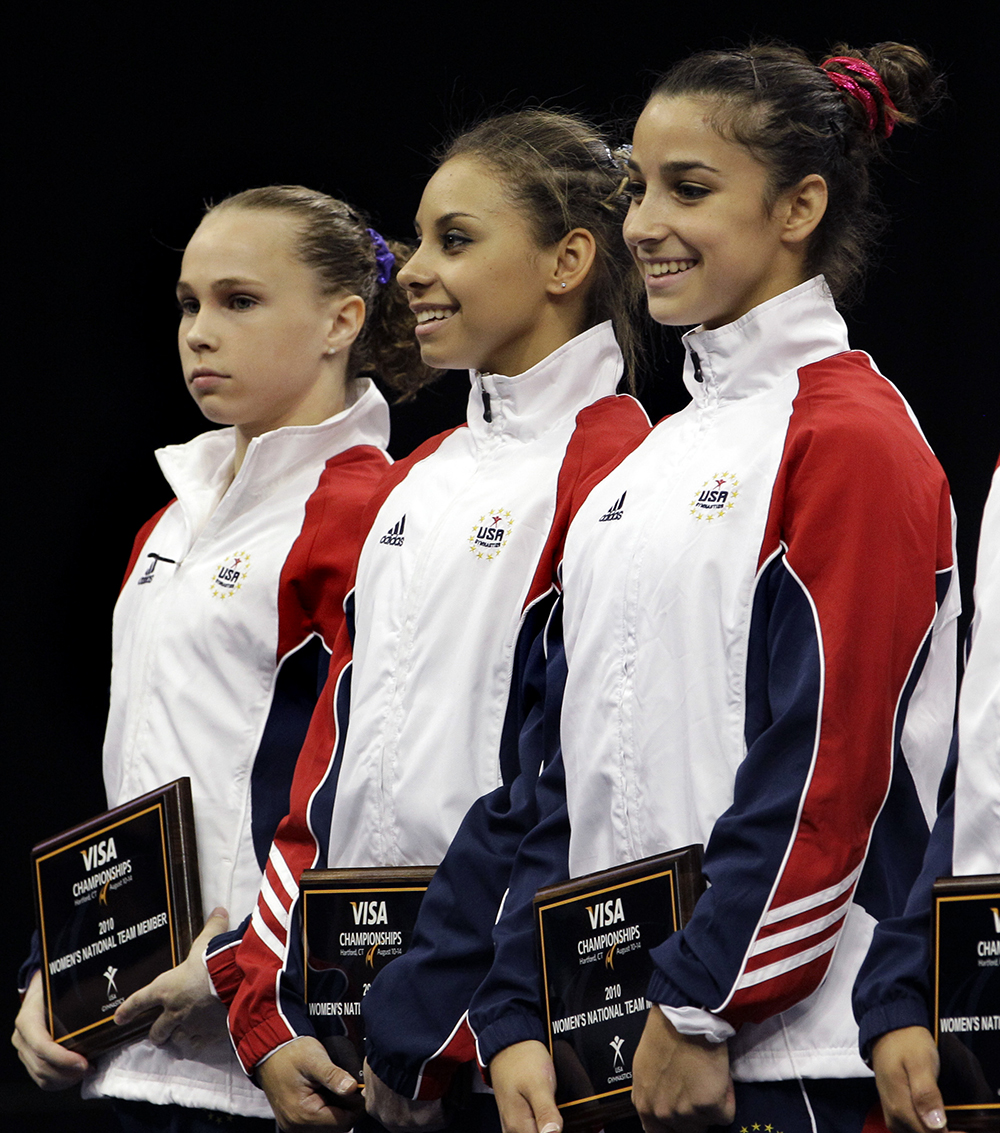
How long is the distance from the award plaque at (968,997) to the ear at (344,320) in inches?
56.0

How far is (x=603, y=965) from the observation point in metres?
1.53

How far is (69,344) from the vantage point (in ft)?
11.4

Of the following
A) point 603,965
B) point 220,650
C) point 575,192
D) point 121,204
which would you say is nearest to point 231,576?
point 220,650

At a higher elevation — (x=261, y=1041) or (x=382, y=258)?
(x=382, y=258)

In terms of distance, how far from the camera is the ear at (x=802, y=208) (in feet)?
5.85

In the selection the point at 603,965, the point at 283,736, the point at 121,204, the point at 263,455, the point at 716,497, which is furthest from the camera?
the point at 121,204

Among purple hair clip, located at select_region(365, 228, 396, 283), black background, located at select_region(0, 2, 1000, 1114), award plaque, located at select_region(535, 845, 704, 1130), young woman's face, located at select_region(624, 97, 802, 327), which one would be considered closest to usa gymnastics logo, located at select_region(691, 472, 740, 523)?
young woman's face, located at select_region(624, 97, 802, 327)

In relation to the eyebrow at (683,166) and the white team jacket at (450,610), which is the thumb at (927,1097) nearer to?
the white team jacket at (450,610)

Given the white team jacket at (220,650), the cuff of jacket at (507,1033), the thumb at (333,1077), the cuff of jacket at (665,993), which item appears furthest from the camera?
the white team jacket at (220,650)

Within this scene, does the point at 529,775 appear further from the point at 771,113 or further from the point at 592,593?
the point at 771,113

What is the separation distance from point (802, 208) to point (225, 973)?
3.83 feet

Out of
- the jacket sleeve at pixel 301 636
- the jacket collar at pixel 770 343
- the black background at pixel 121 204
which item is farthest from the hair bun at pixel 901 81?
the black background at pixel 121 204

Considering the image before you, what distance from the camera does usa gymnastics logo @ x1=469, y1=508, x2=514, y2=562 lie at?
6.33ft

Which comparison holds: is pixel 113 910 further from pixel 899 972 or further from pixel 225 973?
pixel 899 972
